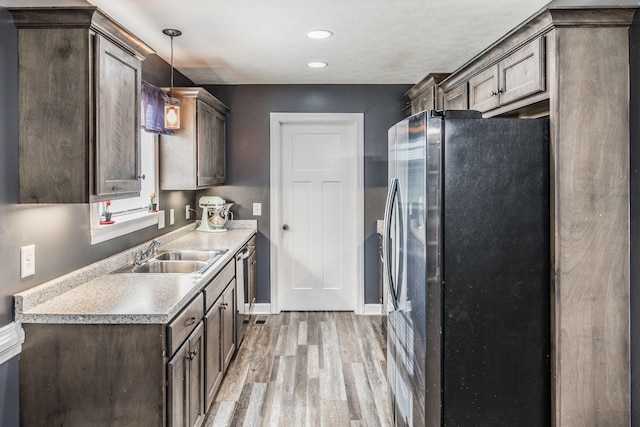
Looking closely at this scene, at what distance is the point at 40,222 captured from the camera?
2092 mm

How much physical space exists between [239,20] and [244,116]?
2.00 m

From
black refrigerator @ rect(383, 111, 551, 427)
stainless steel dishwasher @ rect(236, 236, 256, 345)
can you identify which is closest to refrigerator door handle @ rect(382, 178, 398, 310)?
black refrigerator @ rect(383, 111, 551, 427)

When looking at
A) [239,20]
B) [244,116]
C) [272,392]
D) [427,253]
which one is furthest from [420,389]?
[244,116]

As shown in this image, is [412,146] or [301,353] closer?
[412,146]

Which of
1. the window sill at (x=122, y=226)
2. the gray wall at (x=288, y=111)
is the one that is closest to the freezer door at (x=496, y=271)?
the window sill at (x=122, y=226)

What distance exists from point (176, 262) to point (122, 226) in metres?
0.42

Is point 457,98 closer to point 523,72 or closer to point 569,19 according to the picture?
point 523,72

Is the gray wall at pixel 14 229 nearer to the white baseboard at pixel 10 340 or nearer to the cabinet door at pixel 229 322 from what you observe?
the white baseboard at pixel 10 340

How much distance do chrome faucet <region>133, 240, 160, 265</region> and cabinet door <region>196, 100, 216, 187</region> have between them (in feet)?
2.43

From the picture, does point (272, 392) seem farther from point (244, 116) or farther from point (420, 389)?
point (244, 116)

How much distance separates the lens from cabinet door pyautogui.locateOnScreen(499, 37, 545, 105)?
2.08 metres

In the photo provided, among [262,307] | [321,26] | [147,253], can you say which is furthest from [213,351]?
[262,307]

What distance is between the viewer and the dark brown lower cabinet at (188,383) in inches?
76.5

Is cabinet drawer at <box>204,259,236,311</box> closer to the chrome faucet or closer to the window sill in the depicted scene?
the chrome faucet
